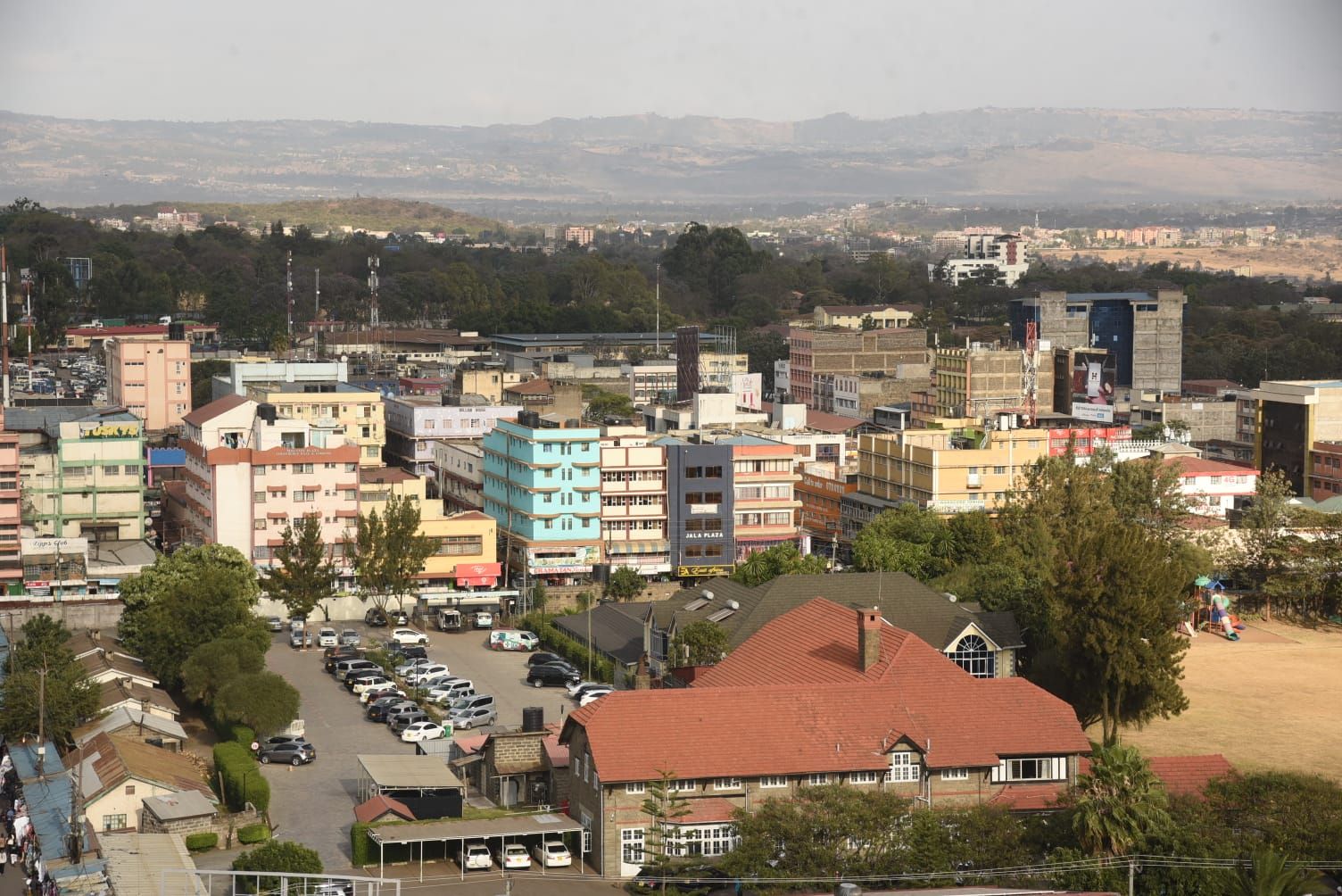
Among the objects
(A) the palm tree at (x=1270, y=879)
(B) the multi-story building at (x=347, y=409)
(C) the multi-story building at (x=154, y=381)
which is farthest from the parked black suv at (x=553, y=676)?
(C) the multi-story building at (x=154, y=381)

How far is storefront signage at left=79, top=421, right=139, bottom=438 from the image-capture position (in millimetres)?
37000

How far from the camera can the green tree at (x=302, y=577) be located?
31.0m

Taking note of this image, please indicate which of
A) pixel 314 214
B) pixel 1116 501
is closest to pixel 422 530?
pixel 1116 501

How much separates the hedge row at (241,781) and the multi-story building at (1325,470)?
2748cm

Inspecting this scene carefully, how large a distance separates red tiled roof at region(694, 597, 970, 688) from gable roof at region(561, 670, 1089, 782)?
17.9 inches

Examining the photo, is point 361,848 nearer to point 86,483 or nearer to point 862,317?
point 86,483

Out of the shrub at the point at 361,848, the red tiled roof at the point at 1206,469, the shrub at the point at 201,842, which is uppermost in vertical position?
the red tiled roof at the point at 1206,469

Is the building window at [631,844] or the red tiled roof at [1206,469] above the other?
the red tiled roof at [1206,469]

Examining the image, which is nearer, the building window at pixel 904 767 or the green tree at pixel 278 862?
the green tree at pixel 278 862

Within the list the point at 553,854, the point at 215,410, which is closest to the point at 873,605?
the point at 553,854

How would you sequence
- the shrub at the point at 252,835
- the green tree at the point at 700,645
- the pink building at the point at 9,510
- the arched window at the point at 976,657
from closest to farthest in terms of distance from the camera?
the shrub at the point at 252,835 < the green tree at the point at 700,645 < the arched window at the point at 976,657 < the pink building at the point at 9,510

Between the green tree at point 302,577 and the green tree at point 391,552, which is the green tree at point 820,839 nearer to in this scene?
the green tree at point 302,577

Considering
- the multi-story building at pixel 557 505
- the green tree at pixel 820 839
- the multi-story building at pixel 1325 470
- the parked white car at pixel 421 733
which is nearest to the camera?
the green tree at pixel 820 839

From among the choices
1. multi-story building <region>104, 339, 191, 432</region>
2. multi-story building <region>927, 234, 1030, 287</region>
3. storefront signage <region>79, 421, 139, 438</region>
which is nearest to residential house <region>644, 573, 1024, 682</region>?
storefront signage <region>79, 421, 139, 438</region>
